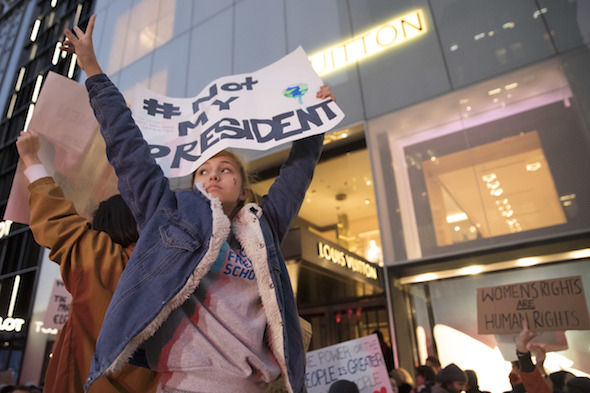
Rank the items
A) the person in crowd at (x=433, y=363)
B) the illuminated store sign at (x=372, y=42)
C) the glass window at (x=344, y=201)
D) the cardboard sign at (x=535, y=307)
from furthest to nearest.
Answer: the glass window at (x=344, y=201) < the illuminated store sign at (x=372, y=42) < the person in crowd at (x=433, y=363) < the cardboard sign at (x=535, y=307)

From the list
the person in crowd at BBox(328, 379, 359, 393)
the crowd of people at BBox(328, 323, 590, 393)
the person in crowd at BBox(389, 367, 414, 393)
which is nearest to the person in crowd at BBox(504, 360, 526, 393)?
the crowd of people at BBox(328, 323, 590, 393)

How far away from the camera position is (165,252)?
1.32 m

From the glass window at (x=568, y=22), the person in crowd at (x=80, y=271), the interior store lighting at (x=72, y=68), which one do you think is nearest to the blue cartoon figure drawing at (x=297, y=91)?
the person in crowd at (x=80, y=271)

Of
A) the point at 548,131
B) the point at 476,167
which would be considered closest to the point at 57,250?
the point at 476,167

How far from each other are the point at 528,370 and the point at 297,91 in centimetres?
268

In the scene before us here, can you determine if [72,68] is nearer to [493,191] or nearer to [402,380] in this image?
[493,191]

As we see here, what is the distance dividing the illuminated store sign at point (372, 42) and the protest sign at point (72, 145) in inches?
199

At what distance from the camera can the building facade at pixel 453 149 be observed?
4664mm

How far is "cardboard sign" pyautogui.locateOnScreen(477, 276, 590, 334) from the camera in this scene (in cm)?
313

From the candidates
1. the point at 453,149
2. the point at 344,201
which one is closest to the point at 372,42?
the point at 453,149

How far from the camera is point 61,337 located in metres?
1.67

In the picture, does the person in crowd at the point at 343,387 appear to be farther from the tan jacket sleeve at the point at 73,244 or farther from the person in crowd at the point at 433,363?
the person in crowd at the point at 433,363

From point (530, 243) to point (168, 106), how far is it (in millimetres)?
4214

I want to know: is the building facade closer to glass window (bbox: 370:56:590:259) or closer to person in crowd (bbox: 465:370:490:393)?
glass window (bbox: 370:56:590:259)
